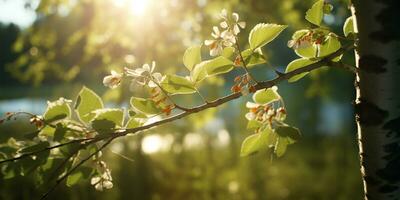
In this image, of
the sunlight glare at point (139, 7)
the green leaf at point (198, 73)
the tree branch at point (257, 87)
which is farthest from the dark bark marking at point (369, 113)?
the sunlight glare at point (139, 7)

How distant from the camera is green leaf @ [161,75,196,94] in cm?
118

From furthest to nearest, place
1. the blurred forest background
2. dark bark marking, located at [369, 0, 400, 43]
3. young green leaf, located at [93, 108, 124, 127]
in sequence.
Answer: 1. the blurred forest background
2. young green leaf, located at [93, 108, 124, 127]
3. dark bark marking, located at [369, 0, 400, 43]

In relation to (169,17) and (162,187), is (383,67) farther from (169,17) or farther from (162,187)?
(162,187)

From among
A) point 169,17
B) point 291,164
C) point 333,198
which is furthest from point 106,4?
point 291,164

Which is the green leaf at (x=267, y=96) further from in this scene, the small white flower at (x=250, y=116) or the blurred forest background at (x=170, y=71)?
the blurred forest background at (x=170, y=71)

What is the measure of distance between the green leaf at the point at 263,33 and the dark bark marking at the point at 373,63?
0.20m

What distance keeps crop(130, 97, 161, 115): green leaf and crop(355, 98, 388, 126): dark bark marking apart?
485 millimetres

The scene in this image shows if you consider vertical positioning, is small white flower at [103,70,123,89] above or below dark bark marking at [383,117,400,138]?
above

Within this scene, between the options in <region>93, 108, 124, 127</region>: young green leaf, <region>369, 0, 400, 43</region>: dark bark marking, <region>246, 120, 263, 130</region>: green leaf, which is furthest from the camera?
<region>246, 120, 263, 130</region>: green leaf

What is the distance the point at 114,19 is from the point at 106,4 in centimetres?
18

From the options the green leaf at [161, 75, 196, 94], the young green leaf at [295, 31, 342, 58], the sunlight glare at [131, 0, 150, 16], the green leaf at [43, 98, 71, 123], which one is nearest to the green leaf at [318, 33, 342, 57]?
the young green leaf at [295, 31, 342, 58]

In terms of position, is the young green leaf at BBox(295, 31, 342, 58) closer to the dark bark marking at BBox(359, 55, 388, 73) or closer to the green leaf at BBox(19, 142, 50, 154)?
the dark bark marking at BBox(359, 55, 388, 73)

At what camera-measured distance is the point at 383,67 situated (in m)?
1.12

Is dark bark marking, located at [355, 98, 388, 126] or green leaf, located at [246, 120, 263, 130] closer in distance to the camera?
dark bark marking, located at [355, 98, 388, 126]
